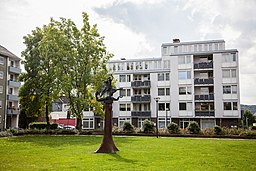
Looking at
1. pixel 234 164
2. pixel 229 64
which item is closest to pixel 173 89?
pixel 229 64

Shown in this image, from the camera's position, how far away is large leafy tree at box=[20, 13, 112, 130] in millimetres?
36031

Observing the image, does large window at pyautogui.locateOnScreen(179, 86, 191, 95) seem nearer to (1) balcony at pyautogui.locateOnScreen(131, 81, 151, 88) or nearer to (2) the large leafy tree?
(1) balcony at pyautogui.locateOnScreen(131, 81, 151, 88)

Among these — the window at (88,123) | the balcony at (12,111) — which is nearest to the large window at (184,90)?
the window at (88,123)

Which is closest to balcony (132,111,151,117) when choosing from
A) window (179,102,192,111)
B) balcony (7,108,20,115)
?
window (179,102,192,111)

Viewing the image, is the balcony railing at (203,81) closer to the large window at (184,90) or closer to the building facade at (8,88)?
the large window at (184,90)

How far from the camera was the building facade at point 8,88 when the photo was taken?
5106 centimetres

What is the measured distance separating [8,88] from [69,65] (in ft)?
73.2

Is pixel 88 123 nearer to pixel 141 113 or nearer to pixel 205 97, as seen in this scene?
pixel 141 113

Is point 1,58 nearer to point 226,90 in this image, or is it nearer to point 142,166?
point 226,90

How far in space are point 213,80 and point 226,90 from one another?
2635 millimetres

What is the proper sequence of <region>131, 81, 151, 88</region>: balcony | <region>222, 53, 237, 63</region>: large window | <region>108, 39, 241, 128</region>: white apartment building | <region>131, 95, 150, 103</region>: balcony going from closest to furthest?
<region>108, 39, 241, 128</region>: white apartment building
<region>222, 53, 237, 63</region>: large window
<region>131, 95, 150, 103</region>: balcony
<region>131, 81, 151, 88</region>: balcony

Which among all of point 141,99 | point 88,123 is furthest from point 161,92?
point 88,123

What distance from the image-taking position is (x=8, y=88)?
176ft

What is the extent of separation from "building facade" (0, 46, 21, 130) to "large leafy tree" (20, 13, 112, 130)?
13.3m
